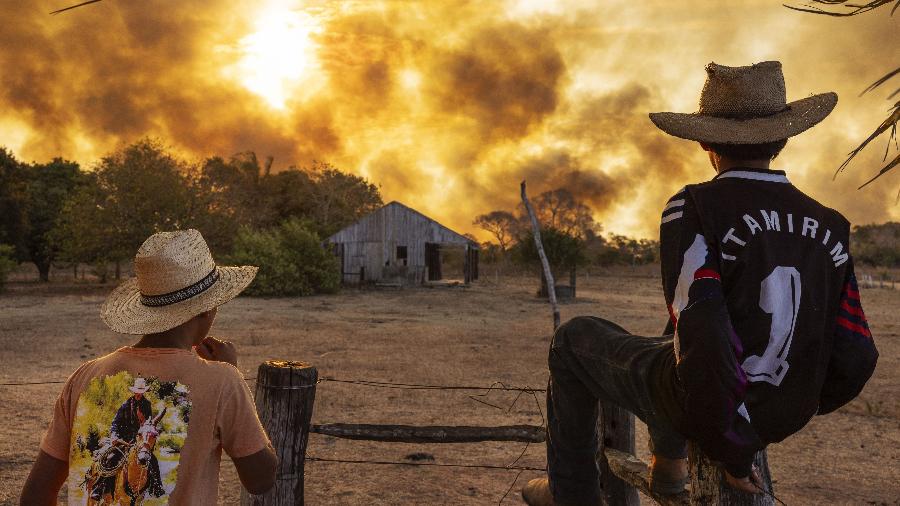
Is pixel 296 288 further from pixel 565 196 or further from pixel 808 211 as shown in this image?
pixel 565 196

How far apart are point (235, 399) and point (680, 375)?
1463 millimetres

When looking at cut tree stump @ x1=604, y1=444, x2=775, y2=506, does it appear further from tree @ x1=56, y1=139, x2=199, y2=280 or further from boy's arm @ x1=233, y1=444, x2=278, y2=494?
tree @ x1=56, y1=139, x2=199, y2=280

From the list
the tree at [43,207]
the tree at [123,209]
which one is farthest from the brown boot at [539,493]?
the tree at [43,207]

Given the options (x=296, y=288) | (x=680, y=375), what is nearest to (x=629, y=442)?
(x=680, y=375)

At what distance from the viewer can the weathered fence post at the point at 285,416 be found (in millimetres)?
3334

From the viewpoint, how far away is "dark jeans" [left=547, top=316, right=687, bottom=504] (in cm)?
274

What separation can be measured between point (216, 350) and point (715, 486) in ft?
6.23

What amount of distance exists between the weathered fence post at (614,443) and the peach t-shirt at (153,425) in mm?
2215

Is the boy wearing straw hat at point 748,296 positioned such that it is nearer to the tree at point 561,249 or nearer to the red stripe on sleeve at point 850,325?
the red stripe on sleeve at point 850,325

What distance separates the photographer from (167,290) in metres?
2.14

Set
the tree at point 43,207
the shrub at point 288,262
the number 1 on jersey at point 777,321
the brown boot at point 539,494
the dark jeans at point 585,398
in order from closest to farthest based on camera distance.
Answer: the number 1 on jersey at point 777,321 → the dark jeans at point 585,398 → the brown boot at point 539,494 → the shrub at point 288,262 → the tree at point 43,207

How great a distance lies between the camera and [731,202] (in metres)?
2.27

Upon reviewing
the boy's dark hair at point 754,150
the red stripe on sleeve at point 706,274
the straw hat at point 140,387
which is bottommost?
the straw hat at point 140,387

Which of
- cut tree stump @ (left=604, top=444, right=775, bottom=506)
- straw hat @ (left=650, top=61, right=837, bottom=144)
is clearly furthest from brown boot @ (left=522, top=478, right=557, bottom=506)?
straw hat @ (left=650, top=61, right=837, bottom=144)
